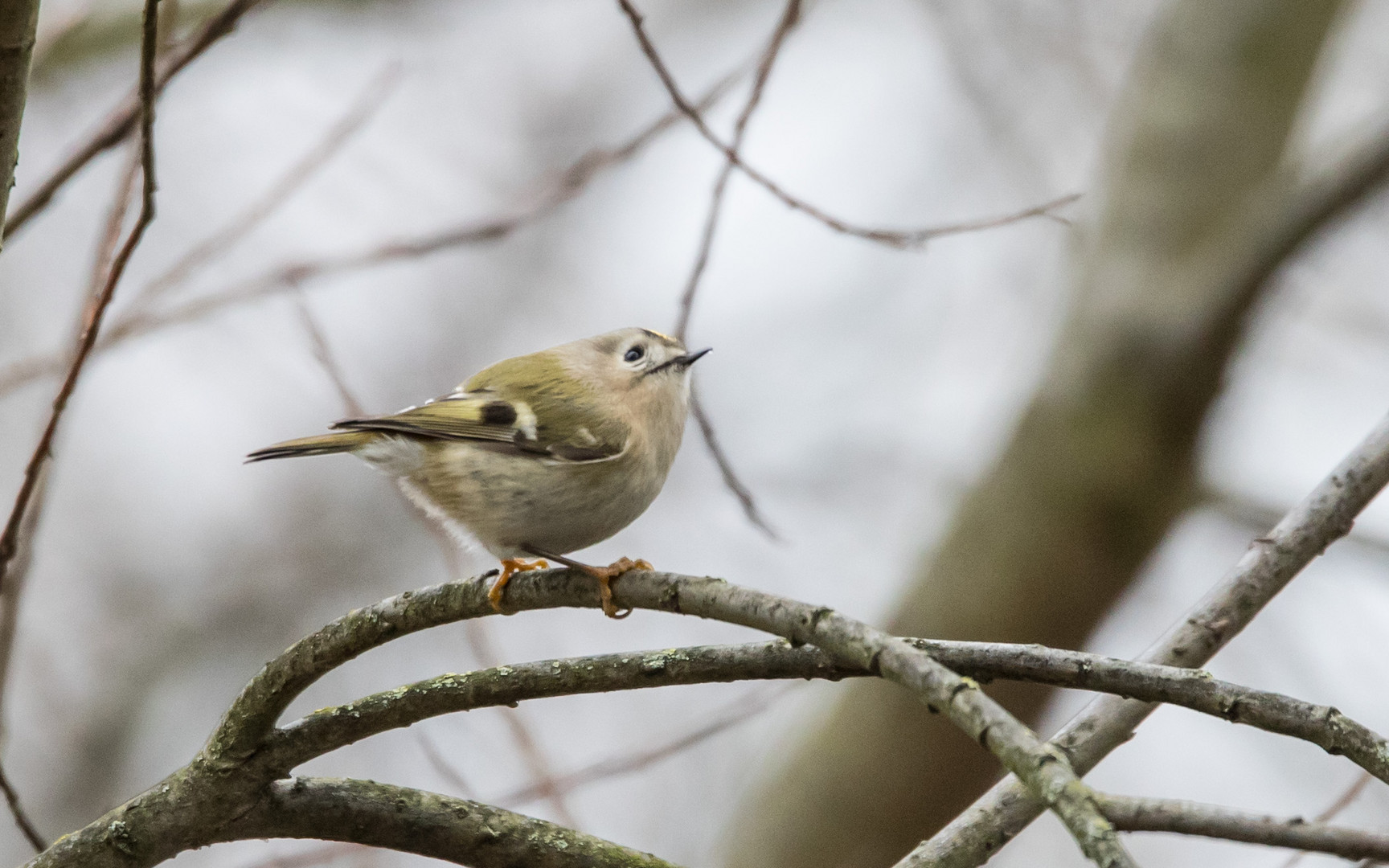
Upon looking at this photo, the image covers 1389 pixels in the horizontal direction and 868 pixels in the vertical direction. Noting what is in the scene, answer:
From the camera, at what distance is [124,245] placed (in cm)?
154

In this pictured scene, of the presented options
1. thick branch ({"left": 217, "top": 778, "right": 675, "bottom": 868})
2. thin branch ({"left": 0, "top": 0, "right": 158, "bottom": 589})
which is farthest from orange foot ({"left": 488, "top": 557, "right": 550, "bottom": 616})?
thin branch ({"left": 0, "top": 0, "right": 158, "bottom": 589})

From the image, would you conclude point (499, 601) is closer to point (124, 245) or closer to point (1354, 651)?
point (124, 245)

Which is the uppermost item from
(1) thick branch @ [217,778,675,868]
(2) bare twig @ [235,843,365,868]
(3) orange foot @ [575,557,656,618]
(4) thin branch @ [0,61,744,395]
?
(4) thin branch @ [0,61,744,395]

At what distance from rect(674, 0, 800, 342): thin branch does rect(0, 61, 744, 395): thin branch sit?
0.33 m

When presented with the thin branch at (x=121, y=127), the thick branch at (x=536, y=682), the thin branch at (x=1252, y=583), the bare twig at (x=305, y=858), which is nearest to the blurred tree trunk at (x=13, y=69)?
the thin branch at (x=121, y=127)

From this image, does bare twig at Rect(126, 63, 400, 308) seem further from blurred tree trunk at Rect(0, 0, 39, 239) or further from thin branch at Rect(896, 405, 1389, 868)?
thin branch at Rect(896, 405, 1389, 868)

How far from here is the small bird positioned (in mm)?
2416

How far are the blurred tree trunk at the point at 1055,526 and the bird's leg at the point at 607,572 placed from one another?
6.09 feet

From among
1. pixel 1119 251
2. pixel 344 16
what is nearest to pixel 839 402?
pixel 1119 251

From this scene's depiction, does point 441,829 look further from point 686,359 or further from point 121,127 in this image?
point 686,359

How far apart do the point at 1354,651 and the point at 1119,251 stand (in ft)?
5.57

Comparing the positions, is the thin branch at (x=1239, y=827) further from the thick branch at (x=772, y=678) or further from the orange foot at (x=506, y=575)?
the orange foot at (x=506, y=575)

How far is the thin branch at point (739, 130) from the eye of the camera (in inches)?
79.0

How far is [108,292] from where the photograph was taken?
1.56 m
